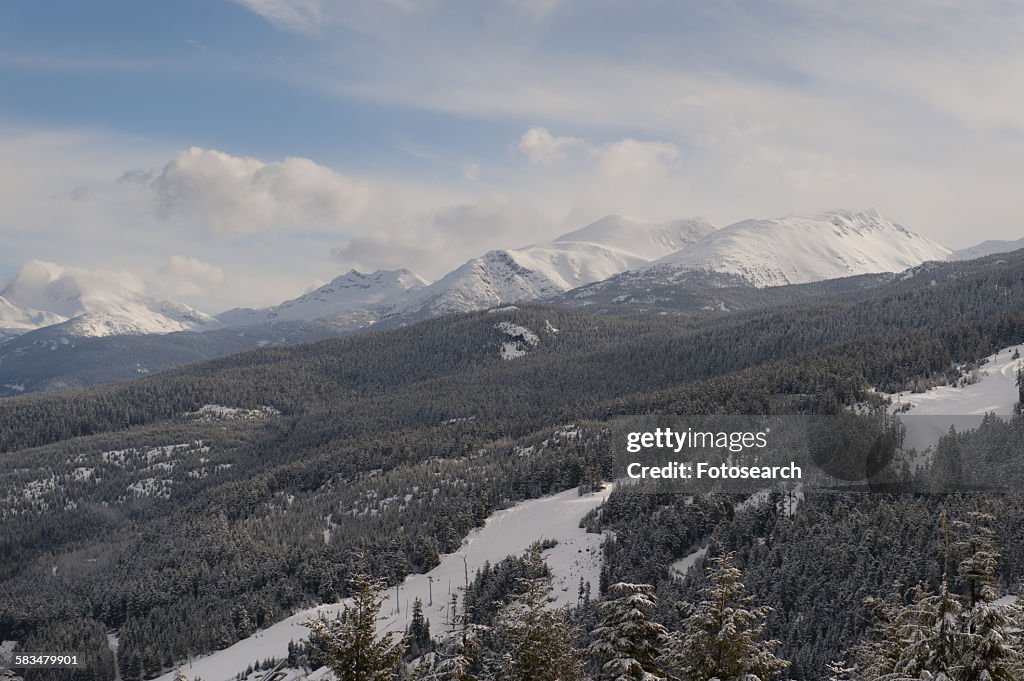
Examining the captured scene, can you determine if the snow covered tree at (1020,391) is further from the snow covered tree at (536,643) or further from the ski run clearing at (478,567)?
the snow covered tree at (536,643)

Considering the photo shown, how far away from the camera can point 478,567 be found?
140m

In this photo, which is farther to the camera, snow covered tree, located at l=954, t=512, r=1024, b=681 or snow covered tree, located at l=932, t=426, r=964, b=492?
snow covered tree, located at l=932, t=426, r=964, b=492

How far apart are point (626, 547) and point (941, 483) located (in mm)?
51488

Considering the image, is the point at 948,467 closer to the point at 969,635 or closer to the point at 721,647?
the point at 721,647

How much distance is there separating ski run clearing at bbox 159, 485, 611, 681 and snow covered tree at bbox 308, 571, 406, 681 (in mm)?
88636

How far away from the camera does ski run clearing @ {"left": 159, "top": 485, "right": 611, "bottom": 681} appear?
12356 cm

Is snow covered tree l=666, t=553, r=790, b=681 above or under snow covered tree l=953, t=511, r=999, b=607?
under

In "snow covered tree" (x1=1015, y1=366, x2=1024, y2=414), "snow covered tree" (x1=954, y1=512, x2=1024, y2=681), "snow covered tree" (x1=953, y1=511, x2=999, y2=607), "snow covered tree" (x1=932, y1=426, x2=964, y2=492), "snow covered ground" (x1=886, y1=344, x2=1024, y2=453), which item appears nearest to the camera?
"snow covered tree" (x1=954, y1=512, x2=1024, y2=681)

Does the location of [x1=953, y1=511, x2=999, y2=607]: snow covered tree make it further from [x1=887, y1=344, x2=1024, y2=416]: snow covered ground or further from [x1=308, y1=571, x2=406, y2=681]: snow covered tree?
[x1=887, y1=344, x2=1024, y2=416]: snow covered ground

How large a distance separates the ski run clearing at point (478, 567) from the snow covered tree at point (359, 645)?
88636 millimetres

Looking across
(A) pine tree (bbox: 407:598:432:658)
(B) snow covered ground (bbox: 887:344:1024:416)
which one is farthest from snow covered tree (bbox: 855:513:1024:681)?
(B) snow covered ground (bbox: 887:344:1024:416)

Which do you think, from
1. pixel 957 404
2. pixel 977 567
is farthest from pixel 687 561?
pixel 977 567

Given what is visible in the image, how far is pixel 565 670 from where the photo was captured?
1137 inches

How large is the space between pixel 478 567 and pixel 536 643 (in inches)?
4581
